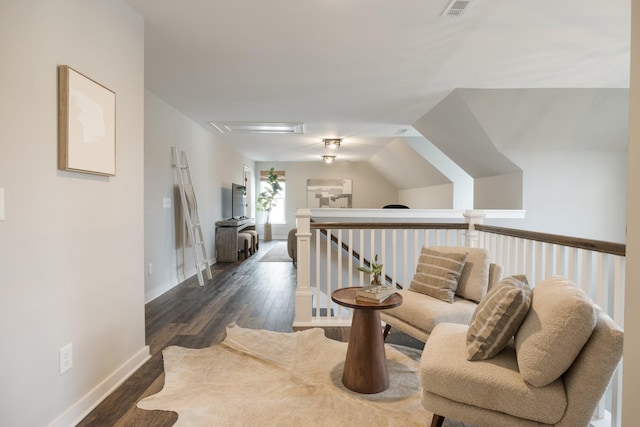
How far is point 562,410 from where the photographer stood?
136 centimetres

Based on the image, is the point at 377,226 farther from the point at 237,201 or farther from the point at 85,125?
the point at 237,201

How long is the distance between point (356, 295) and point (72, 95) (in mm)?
1847

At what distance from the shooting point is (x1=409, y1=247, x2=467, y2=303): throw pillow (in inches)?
100

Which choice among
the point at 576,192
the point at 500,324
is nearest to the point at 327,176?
the point at 576,192

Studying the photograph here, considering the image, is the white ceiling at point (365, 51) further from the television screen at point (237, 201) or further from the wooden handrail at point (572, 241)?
the television screen at point (237, 201)

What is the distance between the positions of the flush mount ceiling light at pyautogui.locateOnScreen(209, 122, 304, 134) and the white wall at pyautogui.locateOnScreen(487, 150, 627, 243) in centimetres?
326

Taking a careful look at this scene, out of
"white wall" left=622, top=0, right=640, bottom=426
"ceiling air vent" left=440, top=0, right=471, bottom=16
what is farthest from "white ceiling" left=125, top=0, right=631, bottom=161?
"white wall" left=622, top=0, right=640, bottom=426

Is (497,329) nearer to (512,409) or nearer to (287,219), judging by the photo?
(512,409)

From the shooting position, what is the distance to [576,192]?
192 inches

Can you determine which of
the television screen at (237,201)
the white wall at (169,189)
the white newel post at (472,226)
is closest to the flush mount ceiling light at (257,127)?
the white wall at (169,189)

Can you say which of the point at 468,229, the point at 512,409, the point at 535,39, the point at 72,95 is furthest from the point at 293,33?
the point at 512,409

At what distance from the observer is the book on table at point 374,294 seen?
211cm

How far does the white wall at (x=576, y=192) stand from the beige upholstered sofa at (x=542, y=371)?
3.75m

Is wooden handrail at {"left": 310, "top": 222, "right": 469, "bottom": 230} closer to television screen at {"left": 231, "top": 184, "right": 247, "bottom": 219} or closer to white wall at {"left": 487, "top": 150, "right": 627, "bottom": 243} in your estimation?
white wall at {"left": 487, "top": 150, "right": 627, "bottom": 243}
